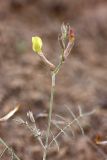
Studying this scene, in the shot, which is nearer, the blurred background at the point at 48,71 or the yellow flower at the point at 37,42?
the yellow flower at the point at 37,42

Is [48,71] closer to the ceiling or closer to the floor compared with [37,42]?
closer to the floor

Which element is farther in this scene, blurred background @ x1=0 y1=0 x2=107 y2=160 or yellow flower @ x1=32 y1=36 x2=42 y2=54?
blurred background @ x1=0 y1=0 x2=107 y2=160

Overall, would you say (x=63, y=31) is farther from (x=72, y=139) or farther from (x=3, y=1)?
(x=3, y=1)

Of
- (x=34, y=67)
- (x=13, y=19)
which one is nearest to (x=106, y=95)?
(x=34, y=67)

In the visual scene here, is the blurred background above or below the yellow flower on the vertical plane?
below

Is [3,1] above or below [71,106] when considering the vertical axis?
above

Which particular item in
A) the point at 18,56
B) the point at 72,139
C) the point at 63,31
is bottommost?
the point at 72,139

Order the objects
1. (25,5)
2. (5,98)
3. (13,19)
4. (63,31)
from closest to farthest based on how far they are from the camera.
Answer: (63,31) < (5,98) < (13,19) < (25,5)

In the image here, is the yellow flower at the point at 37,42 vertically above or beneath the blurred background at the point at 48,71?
above
